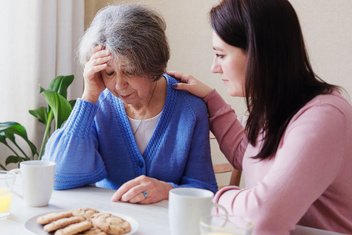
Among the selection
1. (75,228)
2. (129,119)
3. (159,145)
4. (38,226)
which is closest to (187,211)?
(75,228)

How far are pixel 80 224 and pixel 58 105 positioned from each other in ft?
5.08

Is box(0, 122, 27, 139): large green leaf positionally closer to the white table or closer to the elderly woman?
the elderly woman

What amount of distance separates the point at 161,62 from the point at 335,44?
1.54 metres

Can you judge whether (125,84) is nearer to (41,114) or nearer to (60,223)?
(60,223)

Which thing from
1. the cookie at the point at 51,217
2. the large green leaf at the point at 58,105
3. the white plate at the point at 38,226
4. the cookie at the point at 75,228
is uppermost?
the cookie at the point at 75,228

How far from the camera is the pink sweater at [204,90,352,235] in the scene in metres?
0.83

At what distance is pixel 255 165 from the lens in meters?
1.15

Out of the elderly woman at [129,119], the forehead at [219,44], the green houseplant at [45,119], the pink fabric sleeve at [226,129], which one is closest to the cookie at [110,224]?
the elderly woman at [129,119]

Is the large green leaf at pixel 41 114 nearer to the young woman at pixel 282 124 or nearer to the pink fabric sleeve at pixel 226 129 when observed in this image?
the pink fabric sleeve at pixel 226 129

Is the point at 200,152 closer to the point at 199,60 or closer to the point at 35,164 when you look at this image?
the point at 35,164

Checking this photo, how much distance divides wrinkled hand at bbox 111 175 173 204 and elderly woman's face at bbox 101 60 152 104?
0.35 metres

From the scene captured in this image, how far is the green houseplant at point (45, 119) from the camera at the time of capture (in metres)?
2.22

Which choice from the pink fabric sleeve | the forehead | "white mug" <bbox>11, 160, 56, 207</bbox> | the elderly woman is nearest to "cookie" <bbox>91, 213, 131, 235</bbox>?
"white mug" <bbox>11, 160, 56, 207</bbox>

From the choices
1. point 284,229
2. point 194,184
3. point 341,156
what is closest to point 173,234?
point 284,229
